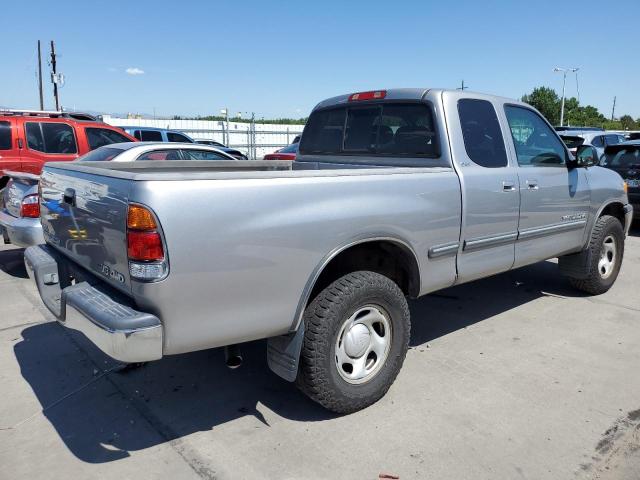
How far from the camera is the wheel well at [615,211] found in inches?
214

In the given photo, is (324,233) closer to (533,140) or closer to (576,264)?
(533,140)

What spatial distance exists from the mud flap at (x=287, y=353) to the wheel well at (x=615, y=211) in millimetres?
4014

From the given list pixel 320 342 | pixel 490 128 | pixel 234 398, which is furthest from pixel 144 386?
pixel 490 128

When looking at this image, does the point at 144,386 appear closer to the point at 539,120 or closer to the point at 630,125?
the point at 539,120

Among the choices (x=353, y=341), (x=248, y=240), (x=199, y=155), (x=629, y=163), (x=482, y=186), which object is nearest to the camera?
(x=248, y=240)

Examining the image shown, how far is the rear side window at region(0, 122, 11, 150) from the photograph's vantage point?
789cm

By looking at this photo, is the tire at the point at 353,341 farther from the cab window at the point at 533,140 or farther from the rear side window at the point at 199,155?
the rear side window at the point at 199,155

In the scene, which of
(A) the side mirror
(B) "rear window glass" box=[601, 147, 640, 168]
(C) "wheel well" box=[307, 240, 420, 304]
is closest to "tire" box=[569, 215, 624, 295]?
(A) the side mirror

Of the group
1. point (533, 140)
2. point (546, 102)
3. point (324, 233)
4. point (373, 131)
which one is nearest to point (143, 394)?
point (324, 233)

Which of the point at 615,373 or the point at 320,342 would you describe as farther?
the point at 615,373

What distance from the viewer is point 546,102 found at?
216 feet

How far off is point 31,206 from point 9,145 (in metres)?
3.36

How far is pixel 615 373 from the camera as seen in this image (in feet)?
12.4

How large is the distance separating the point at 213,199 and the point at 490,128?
254cm
